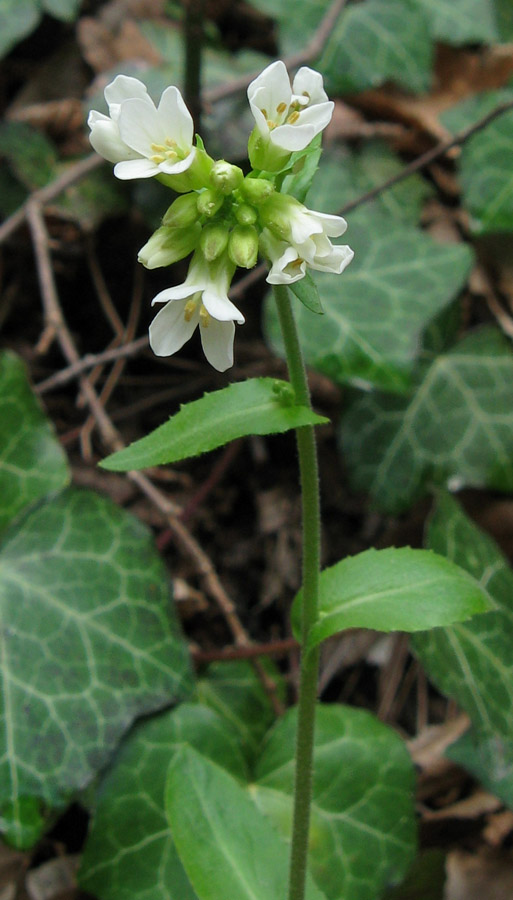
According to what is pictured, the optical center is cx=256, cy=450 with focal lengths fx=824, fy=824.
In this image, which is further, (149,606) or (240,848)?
(149,606)

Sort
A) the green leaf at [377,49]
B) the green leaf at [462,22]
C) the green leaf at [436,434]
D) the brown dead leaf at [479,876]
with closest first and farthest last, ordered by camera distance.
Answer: the brown dead leaf at [479,876] → the green leaf at [436,434] → the green leaf at [377,49] → the green leaf at [462,22]

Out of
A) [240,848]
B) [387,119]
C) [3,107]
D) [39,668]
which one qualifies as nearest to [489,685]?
[240,848]

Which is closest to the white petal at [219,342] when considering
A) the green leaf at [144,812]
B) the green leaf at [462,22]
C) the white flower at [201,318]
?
the white flower at [201,318]

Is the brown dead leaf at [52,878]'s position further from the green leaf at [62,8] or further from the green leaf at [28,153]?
the green leaf at [62,8]

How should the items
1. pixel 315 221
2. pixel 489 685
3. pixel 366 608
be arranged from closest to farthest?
pixel 315 221, pixel 366 608, pixel 489 685

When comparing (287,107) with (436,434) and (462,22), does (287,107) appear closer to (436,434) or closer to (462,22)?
(436,434)

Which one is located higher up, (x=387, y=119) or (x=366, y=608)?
(x=387, y=119)

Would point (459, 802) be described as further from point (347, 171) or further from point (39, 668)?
point (347, 171)
